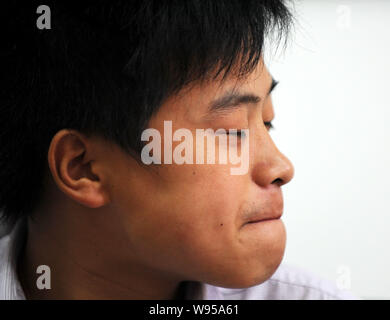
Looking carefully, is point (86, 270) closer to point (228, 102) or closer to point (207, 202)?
point (207, 202)

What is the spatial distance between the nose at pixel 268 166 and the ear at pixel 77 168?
0.22m

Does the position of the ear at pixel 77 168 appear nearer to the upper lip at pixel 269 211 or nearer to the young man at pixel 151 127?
the young man at pixel 151 127

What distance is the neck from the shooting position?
2.58 ft

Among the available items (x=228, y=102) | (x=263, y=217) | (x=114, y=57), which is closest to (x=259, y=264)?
(x=263, y=217)

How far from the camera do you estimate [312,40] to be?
1.26m

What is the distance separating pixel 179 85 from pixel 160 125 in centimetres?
6

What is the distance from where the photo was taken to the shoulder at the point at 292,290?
94 cm

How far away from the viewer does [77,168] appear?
29.6 inches

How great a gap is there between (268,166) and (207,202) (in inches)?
4.1

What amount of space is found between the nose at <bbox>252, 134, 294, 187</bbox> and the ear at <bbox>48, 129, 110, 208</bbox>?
22 centimetres

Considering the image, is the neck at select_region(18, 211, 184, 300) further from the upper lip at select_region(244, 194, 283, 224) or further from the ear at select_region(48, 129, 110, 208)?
the upper lip at select_region(244, 194, 283, 224)

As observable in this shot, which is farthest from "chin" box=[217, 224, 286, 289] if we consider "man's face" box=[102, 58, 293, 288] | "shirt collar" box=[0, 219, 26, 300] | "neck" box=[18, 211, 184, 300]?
"shirt collar" box=[0, 219, 26, 300]

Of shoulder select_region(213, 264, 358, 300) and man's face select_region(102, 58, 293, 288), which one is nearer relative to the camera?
man's face select_region(102, 58, 293, 288)
